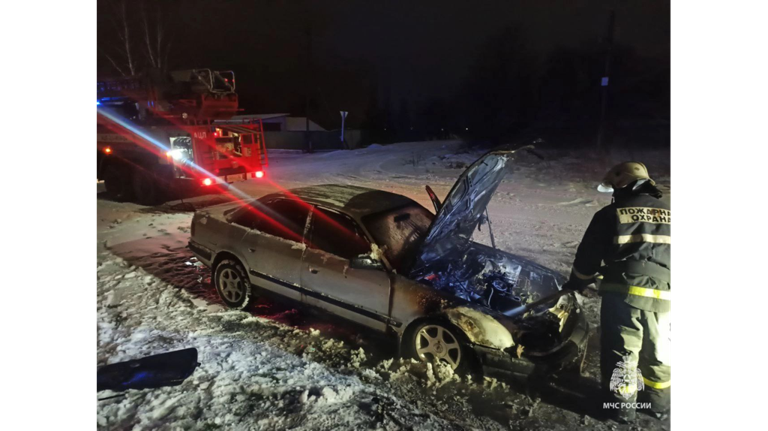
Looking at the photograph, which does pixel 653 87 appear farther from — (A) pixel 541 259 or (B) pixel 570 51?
(A) pixel 541 259

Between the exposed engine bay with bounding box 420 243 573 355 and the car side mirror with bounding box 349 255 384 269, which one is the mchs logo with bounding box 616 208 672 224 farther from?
the car side mirror with bounding box 349 255 384 269

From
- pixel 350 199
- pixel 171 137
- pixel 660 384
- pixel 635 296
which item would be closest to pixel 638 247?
pixel 635 296

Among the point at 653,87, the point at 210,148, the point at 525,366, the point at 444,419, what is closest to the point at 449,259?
the point at 525,366

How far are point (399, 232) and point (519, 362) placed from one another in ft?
4.99

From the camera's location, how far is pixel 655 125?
83.5ft

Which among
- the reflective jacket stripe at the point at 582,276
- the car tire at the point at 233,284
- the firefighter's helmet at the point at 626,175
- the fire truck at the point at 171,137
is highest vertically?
Answer: the fire truck at the point at 171,137

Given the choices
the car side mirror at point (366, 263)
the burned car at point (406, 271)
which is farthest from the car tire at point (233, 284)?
the car side mirror at point (366, 263)

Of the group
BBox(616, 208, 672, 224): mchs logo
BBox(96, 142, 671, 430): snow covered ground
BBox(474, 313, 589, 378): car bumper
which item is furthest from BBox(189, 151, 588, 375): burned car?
BBox(616, 208, 672, 224): mchs logo

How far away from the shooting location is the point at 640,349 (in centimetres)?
283

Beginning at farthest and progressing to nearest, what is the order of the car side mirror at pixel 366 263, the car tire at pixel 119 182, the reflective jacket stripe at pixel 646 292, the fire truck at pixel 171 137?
the car tire at pixel 119 182
the fire truck at pixel 171 137
the car side mirror at pixel 366 263
the reflective jacket stripe at pixel 646 292

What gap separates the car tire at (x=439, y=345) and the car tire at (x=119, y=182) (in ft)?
31.0

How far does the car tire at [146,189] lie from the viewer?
959cm

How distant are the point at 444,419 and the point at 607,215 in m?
1.81

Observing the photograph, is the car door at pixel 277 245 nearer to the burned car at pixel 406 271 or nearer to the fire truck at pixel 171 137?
the burned car at pixel 406 271
